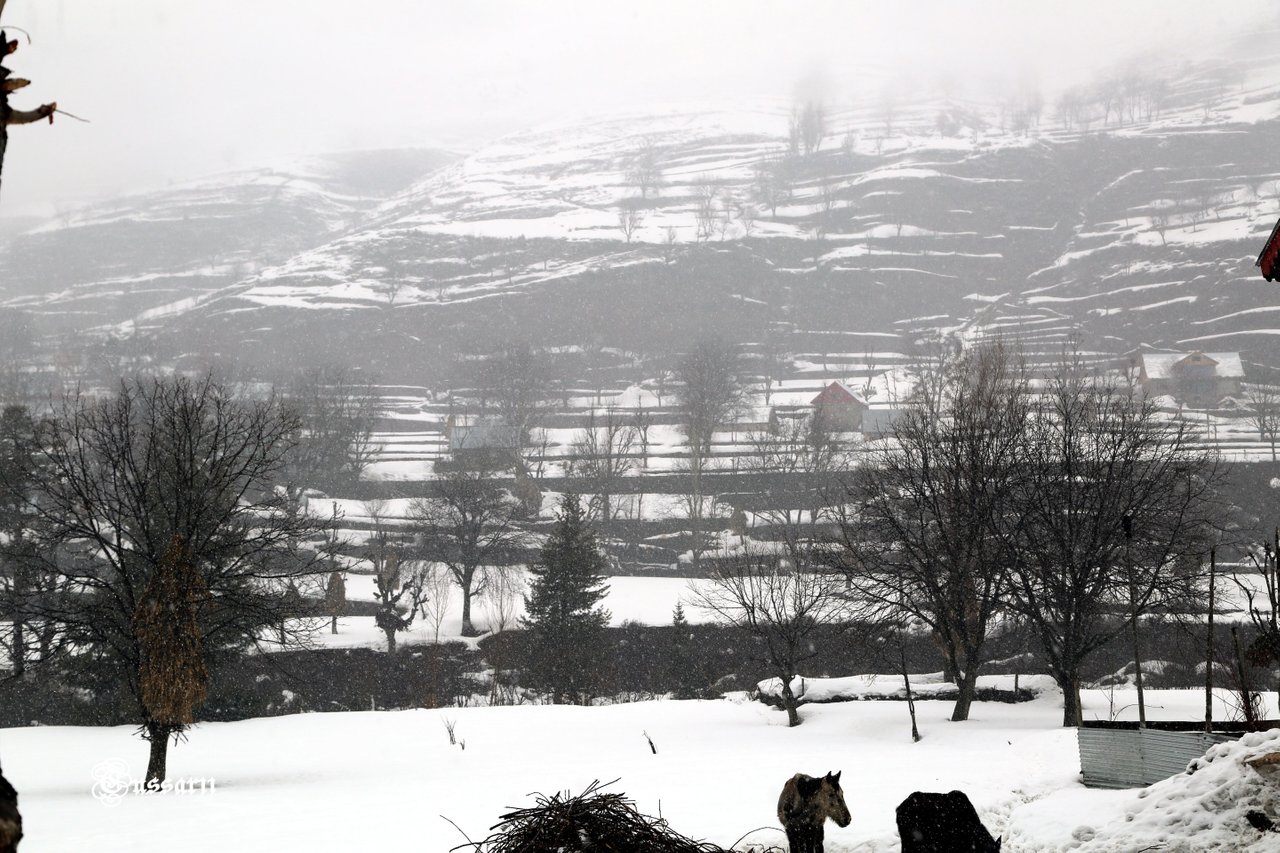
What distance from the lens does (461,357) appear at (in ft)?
311

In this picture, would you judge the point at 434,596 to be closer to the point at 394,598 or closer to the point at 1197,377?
the point at 394,598

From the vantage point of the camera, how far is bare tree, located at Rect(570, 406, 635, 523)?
50.8 m

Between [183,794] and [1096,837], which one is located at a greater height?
[1096,837]

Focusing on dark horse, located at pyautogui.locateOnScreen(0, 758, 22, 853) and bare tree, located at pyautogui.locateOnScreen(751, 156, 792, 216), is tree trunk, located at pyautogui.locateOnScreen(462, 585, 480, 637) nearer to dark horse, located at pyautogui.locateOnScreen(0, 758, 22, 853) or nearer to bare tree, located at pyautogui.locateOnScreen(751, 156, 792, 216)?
dark horse, located at pyautogui.locateOnScreen(0, 758, 22, 853)

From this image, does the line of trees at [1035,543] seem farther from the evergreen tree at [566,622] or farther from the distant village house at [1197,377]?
the distant village house at [1197,377]

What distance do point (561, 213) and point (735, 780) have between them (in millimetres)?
140406

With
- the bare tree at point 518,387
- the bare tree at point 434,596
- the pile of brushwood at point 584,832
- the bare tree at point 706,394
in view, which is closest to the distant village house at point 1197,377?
the bare tree at point 706,394

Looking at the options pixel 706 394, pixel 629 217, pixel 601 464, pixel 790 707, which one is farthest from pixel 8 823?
pixel 629 217

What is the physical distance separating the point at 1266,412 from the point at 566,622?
5651 centimetres

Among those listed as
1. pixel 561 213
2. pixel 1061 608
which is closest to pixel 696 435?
pixel 1061 608

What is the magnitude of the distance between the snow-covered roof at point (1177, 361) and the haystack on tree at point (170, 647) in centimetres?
7841

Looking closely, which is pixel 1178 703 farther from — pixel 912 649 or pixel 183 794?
pixel 183 794

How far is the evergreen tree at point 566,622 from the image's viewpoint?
2798cm

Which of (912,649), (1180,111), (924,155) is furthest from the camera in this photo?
(1180,111)
